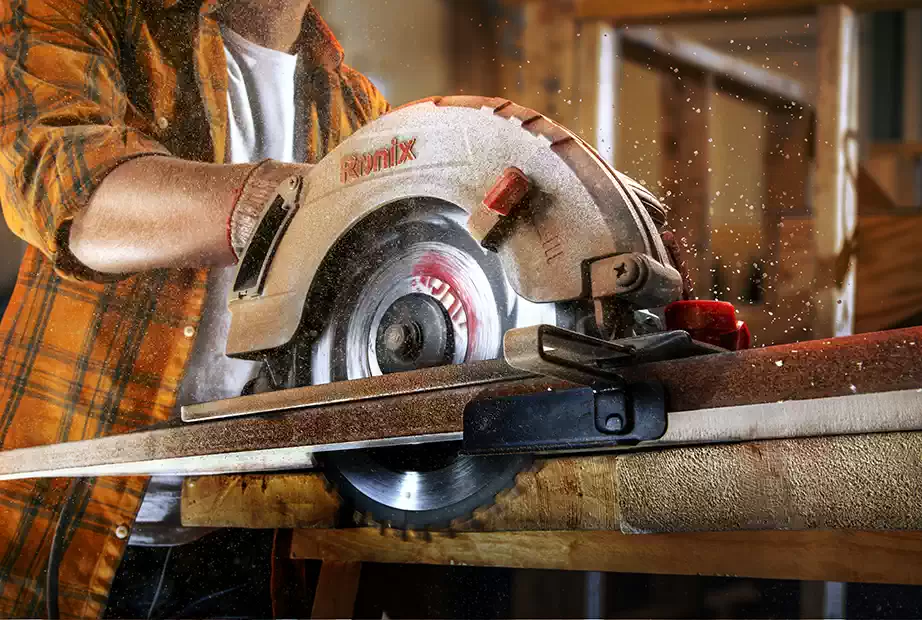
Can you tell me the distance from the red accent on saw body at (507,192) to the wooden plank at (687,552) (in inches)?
20.9

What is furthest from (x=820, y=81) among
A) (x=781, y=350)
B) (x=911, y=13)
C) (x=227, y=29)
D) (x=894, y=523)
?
(x=227, y=29)

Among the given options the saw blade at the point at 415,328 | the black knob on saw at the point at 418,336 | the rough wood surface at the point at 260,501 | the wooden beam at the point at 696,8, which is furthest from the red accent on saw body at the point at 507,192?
the rough wood surface at the point at 260,501

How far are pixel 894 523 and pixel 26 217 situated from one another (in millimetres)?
1643

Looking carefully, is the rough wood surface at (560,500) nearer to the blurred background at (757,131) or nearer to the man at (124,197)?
the blurred background at (757,131)

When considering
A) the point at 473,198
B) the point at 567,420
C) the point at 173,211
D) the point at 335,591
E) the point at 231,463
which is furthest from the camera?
the point at 335,591

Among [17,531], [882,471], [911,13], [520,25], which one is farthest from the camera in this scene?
[17,531]

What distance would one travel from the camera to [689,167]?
4.47 feet

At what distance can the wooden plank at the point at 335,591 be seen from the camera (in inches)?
71.4

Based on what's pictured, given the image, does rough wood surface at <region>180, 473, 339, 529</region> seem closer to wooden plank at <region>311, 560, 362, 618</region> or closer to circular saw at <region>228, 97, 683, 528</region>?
circular saw at <region>228, 97, 683, 528</region>

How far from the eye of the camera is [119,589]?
6.45 ft

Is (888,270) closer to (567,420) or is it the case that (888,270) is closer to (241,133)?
(567,420)

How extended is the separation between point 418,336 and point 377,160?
0.27 metres

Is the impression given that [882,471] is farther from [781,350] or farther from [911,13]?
[911,13]

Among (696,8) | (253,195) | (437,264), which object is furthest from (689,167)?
(253,195)
